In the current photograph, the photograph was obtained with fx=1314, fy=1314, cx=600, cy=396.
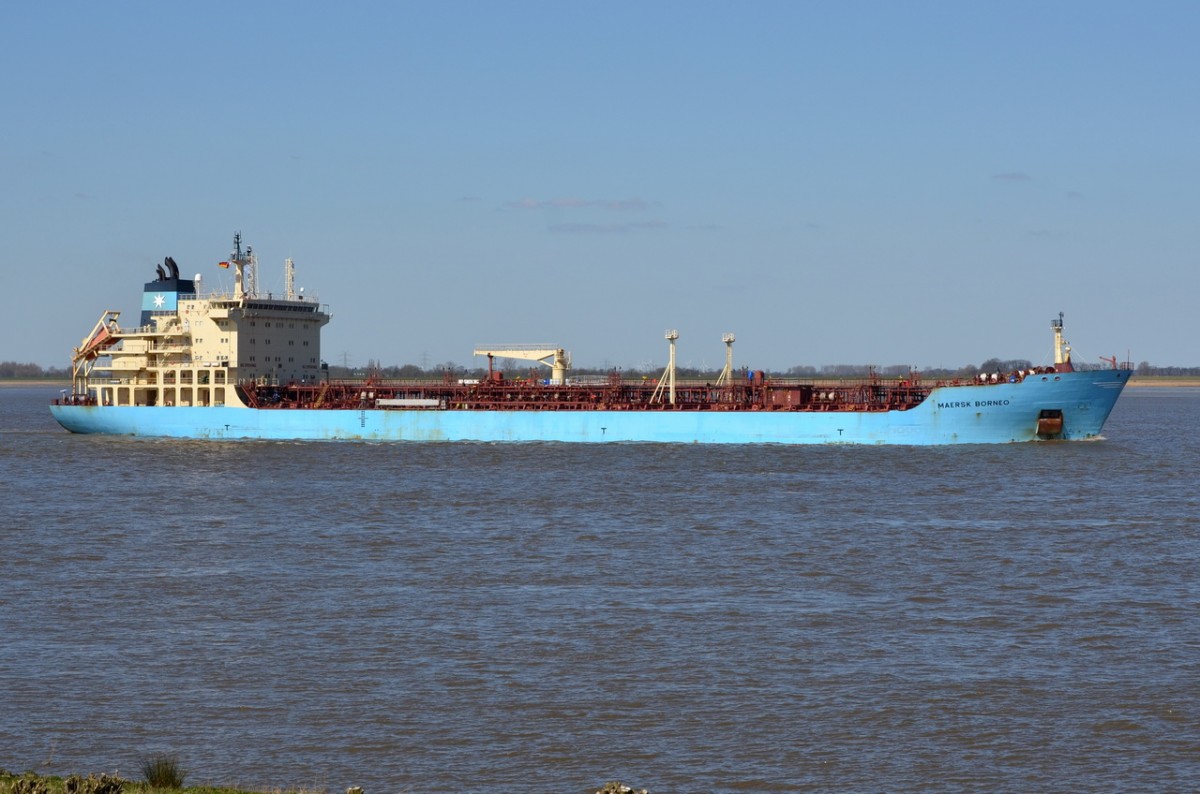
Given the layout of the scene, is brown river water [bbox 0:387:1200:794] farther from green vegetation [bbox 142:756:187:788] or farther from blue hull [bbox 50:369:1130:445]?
blue hull [bbox 50:369:1130:445]

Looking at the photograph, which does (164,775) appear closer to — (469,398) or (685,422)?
(685,422)

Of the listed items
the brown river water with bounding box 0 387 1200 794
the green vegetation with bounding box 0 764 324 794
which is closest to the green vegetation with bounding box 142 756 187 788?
the green vegetation with bounding box 0 764 324 794

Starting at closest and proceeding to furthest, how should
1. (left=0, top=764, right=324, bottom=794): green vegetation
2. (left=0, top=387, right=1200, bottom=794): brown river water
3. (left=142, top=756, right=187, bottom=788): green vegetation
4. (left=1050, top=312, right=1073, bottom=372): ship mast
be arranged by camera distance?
(left=0, top=764, right=324, bottom=794): green vegetation < (left=142, top=756, right=187, bottom=788): green vegetation < (left=0, top=387, right=1200, bottom=794): brown river water < (left=1050, top=312, right=1073, bottom=372): ship mast

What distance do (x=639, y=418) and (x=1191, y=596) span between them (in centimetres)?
3384

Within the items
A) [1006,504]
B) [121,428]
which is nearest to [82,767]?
[1006,504]

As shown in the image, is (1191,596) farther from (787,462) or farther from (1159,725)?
(787,462)

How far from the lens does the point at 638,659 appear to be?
17.8 meters

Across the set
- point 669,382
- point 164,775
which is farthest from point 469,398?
point 164,775

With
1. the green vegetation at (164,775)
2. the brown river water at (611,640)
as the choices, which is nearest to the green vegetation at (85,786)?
the green vegetation at (164,775)

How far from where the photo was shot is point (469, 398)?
6144 cm

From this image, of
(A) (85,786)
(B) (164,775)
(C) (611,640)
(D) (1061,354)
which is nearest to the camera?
(A) (85,786)

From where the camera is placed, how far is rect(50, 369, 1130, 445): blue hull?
49.7m

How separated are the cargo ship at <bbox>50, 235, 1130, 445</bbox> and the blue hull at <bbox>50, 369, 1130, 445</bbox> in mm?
57

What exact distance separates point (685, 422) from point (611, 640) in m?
35.4
